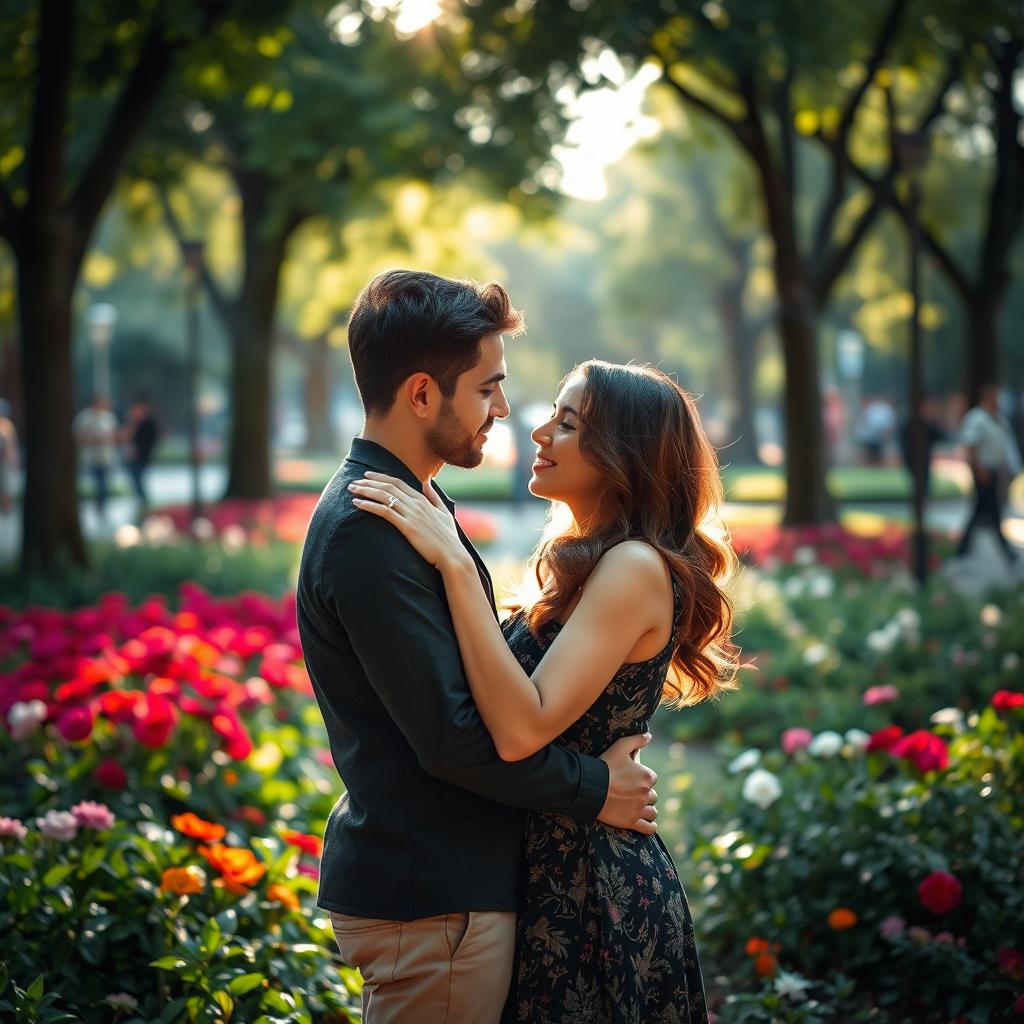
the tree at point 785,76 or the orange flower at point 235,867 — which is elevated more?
the tree at point 785,76

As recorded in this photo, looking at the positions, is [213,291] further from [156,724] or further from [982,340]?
[156,724]

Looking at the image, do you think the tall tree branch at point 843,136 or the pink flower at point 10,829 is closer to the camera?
the pink flower at point 10,829

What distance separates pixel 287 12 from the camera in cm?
1015

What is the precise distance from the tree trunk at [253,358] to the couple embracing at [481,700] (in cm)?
1795

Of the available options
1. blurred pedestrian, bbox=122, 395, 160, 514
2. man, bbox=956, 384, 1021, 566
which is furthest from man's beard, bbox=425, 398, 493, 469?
blurred pedestrian, bbox=122, 395, 160, 514

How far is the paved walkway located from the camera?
1346 centimetres

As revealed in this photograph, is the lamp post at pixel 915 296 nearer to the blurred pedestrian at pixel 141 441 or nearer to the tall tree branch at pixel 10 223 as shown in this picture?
the tall tree branch at pixel 10 223

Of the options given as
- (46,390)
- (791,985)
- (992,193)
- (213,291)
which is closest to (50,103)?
(46,390)

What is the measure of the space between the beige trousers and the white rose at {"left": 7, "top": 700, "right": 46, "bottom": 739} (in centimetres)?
247

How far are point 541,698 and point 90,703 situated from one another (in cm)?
282

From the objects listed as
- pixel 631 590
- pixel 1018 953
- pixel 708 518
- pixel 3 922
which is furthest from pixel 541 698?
pixel 1018 953

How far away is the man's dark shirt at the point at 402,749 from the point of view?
256 centimetres

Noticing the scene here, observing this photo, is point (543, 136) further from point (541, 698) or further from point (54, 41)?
point (541, 698)

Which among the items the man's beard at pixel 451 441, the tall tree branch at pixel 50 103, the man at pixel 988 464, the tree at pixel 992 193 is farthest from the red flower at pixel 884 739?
the tree at pixel 992 193
